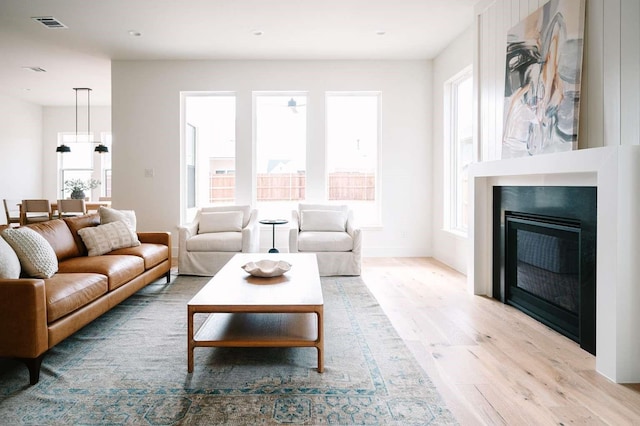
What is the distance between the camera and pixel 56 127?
9.30 metres

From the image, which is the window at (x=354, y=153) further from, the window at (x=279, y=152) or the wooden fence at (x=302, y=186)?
the window at (x=279, y=152)

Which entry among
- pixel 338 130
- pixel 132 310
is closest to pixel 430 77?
pixel 338 130

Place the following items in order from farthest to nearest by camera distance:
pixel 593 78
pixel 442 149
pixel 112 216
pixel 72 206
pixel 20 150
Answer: pixel 20 150
pixel 72 206
pixel 442 149
pixel 112 216
pixel 593 78

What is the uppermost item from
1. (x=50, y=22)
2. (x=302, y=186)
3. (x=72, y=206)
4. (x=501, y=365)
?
(x=50, y=22)

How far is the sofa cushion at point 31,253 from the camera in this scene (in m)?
2.64

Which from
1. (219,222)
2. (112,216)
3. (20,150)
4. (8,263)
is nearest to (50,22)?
(112,216)

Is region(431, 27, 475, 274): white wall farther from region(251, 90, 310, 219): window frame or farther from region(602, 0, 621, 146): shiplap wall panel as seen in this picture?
region(602, 0, 621, 146): shiplap wall panel

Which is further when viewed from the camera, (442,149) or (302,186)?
(302,186)

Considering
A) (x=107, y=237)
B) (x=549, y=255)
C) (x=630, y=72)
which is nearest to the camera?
(x=630, y=72)

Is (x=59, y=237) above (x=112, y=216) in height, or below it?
below

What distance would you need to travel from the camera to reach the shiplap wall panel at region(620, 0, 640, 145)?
227 cm

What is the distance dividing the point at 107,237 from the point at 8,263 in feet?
4.81

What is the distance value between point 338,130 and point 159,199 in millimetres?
2903

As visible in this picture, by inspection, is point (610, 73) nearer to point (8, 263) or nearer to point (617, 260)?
point (617, 260)
